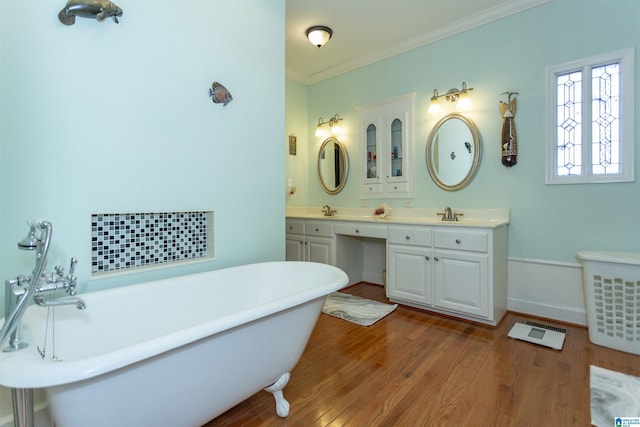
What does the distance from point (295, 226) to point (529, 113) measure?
2.68 meters

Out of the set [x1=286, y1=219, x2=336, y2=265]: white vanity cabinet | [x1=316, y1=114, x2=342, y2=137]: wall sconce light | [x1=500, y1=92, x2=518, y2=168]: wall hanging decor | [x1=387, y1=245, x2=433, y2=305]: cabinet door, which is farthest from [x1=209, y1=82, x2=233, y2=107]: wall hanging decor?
[x1=500, y1=92, x2=518, y2=168]: wall hanging decor

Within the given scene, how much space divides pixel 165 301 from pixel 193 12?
1.73 meters

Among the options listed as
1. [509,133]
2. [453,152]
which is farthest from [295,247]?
[509,133]

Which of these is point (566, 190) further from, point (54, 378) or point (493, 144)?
point (54, 378)

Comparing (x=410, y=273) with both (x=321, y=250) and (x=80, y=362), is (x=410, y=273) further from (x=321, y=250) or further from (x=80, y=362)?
(x=80, y=362)

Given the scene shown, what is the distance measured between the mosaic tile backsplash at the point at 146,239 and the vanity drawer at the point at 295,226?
181 cm

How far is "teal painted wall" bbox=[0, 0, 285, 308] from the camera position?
1.35 meters

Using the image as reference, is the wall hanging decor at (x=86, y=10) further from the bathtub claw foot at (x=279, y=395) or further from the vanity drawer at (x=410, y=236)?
the vanity drawer at (x=410, y=236)

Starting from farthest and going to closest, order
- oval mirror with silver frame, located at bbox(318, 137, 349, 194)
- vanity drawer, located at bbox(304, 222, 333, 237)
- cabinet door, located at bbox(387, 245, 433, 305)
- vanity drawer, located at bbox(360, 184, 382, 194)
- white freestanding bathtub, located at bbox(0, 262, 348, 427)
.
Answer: oval mirror with silver frame, located at bbox(318, 137, 349, 194) < vanity drawer, located at bbox(360, 184, 382, 194) < vanity drawer, located at bbox(304, 222, 333, 237) < cabinet door, located at bbox(387, 245, 433, 305) < white freestanding bathtub, located at bbox(0, 262, 348, 427)

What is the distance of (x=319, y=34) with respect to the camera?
306cm

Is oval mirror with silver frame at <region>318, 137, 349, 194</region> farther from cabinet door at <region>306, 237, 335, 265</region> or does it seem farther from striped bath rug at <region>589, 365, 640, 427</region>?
striped bath rug at <region>589, 365, 640, 427</region>

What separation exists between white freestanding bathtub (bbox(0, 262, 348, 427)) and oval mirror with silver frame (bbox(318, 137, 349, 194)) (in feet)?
7.60

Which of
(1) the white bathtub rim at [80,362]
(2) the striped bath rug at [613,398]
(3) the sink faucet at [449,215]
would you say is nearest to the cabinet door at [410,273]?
(3) the sink faucet at [449,215]

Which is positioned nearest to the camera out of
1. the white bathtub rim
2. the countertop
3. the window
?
the white bathtub rim
